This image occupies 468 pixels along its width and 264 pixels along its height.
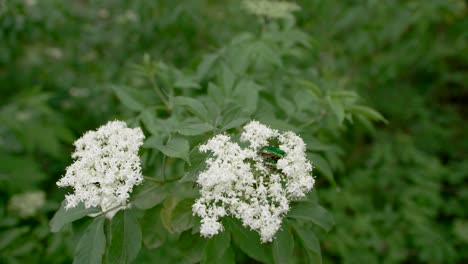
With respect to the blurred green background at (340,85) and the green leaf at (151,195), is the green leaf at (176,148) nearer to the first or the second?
the green leaf at (151,195)

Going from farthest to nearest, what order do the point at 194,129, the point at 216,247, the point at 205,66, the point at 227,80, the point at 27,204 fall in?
the point at 27,204
the point at 205,66
the point at 227,80
the point at 194,129
the point at 216,247

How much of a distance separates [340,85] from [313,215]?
2.43 metres

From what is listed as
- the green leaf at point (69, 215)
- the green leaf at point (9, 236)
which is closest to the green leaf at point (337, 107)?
the green leaf at point (69, 215)

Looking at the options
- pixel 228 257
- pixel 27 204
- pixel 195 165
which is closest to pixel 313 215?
pixel 228 257

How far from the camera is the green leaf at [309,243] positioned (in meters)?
1.93

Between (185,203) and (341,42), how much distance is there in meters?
5.01

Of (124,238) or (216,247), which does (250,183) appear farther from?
(124,238)

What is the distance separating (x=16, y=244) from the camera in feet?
9.57

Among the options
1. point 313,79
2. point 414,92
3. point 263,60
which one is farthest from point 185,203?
point 414,92

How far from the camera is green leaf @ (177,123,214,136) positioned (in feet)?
6.64

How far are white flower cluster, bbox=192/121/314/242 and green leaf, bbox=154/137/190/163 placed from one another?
10cm

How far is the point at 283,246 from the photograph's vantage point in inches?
73.2

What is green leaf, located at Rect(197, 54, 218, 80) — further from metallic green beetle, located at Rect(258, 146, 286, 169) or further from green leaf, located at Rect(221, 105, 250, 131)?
metallic green beetle, located at Rect(258, 146, 286, 169)

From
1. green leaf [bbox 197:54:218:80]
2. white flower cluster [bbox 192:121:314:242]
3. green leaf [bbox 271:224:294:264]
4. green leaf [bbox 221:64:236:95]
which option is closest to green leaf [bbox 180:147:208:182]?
white flower cluster [bbox 192:121:314:242]
